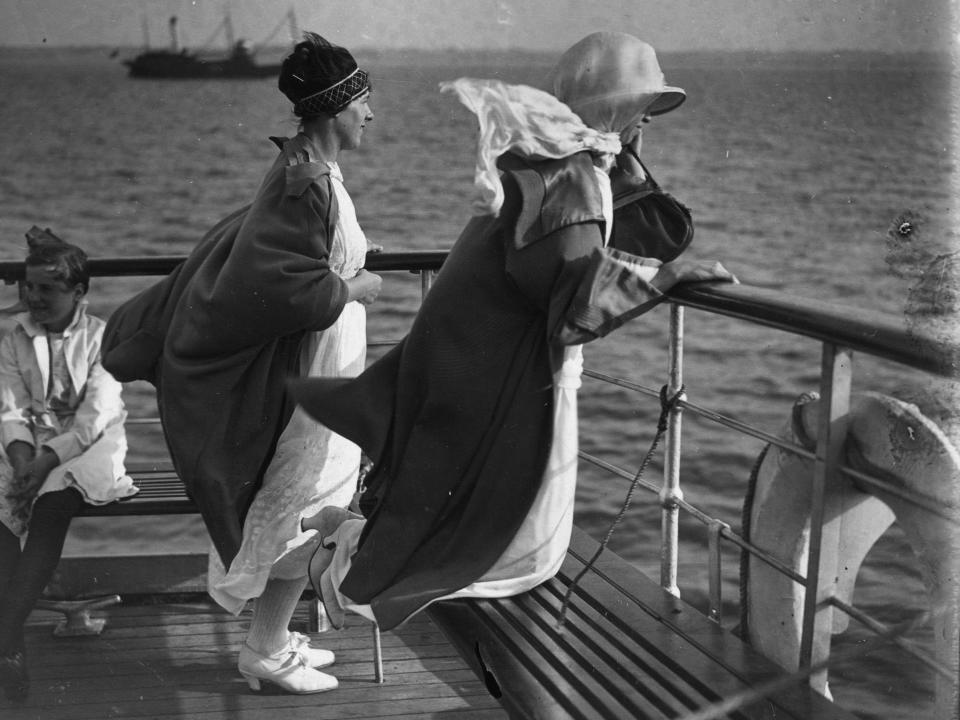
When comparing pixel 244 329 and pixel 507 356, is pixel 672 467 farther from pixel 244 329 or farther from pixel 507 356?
pixel 244 329

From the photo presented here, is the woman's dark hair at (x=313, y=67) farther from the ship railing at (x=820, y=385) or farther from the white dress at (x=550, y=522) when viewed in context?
the ship railing at (x=820, y=385)

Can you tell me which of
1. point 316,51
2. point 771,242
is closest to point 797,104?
point 771,242

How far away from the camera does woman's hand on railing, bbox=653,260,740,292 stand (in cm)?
225

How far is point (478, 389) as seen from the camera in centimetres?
226

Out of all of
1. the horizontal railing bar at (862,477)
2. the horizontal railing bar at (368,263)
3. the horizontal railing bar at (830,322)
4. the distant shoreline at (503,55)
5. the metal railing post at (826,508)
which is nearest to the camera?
the horizontal railing bar at (830,322)

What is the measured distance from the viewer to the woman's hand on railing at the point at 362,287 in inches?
107

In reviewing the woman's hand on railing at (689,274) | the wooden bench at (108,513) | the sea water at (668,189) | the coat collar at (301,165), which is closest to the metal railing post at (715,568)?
the sea water at (668,189)

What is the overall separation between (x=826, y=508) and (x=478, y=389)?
0.69 meters

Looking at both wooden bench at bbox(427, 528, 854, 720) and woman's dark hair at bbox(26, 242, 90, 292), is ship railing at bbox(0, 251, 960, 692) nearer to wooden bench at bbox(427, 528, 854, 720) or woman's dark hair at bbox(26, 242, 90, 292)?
wooden bench at bbox(427, 528, 854, 720)

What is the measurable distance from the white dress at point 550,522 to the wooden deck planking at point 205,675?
1.38 ft

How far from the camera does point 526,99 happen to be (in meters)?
2.18

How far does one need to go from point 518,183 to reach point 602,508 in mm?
6472

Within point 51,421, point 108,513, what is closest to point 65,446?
point 51,421

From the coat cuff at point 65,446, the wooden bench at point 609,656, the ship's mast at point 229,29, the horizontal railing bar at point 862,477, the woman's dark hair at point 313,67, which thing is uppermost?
the ship's mast at point 229,29
